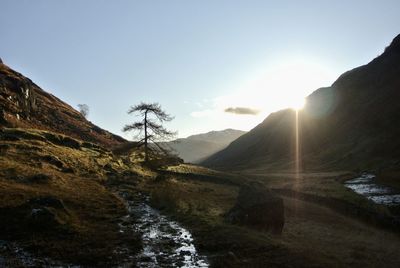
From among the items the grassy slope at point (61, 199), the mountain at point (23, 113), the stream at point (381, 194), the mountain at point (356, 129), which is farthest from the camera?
the mountain at point (356, 129)

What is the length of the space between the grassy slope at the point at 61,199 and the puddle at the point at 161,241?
3.09 ft

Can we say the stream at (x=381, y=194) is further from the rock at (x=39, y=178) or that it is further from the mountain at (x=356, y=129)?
the mountain at (x=356, y=129)

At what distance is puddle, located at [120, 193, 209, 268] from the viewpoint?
1878 cm

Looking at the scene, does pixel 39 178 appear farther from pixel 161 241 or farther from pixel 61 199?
pixel 161 241

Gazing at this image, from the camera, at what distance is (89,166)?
47250 mm

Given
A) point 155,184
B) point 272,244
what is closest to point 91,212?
point 272,244

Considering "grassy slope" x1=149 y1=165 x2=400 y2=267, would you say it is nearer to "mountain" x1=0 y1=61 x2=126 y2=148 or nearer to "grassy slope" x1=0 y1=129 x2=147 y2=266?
"grassy slope" x1=0 y1=129 x2=147 y2=266

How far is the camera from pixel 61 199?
27.1 meters

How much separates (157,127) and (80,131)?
3394 cm

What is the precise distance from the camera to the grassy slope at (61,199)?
63.5 ft

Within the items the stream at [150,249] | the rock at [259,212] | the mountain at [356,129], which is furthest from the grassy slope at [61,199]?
the mountain at [356,129]

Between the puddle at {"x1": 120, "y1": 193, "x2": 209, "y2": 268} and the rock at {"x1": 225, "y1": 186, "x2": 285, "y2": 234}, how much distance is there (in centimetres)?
451

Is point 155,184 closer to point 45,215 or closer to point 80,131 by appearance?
point 45,215

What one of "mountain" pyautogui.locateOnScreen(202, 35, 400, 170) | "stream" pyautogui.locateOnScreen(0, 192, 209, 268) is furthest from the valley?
"mountain" pyautogui.locateOnScreen(202, 35, 400, 170)
